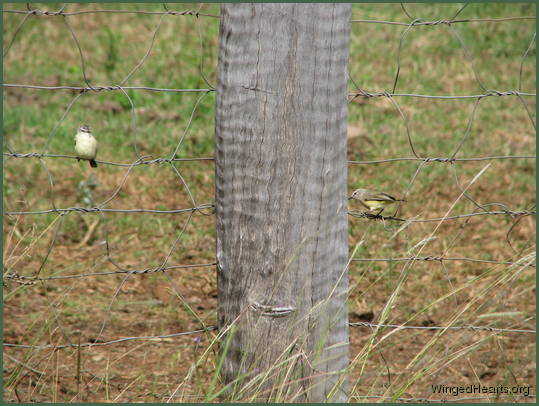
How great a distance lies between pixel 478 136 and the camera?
18.2 ft

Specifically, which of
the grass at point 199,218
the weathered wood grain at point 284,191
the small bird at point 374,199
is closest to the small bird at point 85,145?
the grass at point 199,218

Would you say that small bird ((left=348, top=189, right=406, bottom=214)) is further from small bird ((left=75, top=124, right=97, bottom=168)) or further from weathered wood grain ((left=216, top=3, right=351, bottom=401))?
small bird ((left=75, top=124, right=97, bottom=168))

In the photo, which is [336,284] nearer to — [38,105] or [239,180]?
[239,180]

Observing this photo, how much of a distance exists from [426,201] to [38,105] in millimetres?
3093

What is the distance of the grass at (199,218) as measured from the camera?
311cm

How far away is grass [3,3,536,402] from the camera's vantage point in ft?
10.2

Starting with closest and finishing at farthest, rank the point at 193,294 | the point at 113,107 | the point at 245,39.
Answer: the point at 245,39
the point at 193,294
the point at 113,107

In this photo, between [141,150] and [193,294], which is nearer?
[193,294]

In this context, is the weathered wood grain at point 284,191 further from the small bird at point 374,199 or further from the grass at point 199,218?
the small bird at point 374,199

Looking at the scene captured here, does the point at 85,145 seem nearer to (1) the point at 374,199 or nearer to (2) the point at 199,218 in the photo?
(1) the point at 374,199

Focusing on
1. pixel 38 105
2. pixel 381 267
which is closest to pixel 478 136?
pixel 381 267

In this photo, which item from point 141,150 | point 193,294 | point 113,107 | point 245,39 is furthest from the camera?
point 113,107

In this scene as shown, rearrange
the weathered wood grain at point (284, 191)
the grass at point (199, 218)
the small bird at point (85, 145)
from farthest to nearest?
the grass at point (199, 218) → the small bird at point (85, 145) → the weathered wood grain at point (284, 191)

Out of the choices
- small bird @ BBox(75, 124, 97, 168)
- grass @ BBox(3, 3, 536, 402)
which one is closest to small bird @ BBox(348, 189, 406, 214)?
grass @ BBox(3, 3, 536, 402)
